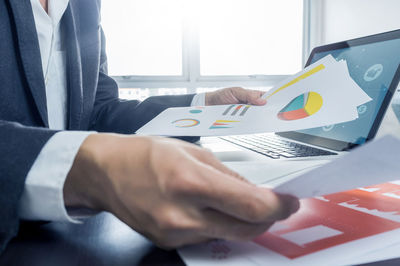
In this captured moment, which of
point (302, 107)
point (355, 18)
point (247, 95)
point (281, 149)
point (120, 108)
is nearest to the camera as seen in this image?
point (302, 107)

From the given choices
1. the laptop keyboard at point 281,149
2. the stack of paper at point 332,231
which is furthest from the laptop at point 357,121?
the stack of paper at point 332,231

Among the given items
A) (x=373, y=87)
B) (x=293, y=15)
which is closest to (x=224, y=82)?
(x=293, y=15)

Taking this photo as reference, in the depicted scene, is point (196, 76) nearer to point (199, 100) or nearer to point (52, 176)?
point (199, 100)

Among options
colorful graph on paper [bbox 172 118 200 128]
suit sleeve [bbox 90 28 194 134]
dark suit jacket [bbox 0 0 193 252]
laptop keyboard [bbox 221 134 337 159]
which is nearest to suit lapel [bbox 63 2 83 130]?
dark suit jacket [bbox 0 0 193 252]

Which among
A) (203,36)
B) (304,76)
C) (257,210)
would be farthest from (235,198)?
(203,36)

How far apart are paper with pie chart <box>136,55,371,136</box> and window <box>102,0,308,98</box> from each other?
1.95 metres

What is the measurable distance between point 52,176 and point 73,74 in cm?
53

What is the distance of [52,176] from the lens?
0.82ft

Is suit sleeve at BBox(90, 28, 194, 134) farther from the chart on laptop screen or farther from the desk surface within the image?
the desk surface

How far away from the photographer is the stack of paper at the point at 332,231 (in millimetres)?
201

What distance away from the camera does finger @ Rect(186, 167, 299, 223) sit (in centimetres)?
20

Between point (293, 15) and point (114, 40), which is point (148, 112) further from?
point (293, 15)

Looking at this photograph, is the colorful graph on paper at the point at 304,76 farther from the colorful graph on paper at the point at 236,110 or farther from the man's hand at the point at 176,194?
the man's hand at the point at 176,194

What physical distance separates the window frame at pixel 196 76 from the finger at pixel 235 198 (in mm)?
2343
